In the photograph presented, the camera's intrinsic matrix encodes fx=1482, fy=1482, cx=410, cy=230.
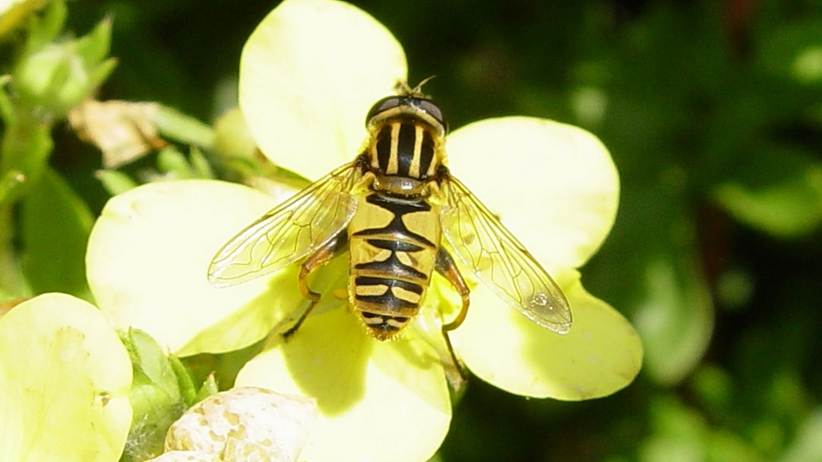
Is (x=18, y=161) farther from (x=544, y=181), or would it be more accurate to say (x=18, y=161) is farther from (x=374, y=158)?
(x=544, y=181)

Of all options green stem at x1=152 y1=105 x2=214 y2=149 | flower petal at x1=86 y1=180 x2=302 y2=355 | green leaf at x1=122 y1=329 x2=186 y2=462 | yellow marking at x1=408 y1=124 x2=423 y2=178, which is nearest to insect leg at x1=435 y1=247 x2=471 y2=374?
yellow marking at x1=408 y1=124 x2=423 y2=178

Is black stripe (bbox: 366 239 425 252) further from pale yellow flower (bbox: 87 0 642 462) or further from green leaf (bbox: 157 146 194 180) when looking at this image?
green leaf (bbox: 157 146 194 180)

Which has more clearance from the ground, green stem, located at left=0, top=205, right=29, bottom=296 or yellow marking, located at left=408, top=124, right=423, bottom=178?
yellow marking, located at left=408, top=124, right=423, bottom=178

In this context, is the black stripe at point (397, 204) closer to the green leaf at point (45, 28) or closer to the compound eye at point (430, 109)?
the compound eye at point (430, 109)

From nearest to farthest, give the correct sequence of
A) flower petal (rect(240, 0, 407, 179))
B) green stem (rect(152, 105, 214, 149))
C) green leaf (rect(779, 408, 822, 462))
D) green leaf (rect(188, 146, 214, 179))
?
1. flower petal (rect(240, 0, 407, 179))
2. green leaf (rect(188, 146, 214, 179))
3. green stem (rect(152, 105, 214, 149))
4. green leaf (rect(779, 408, 822, 462))

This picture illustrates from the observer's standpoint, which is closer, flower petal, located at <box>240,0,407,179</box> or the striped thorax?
the striped thorax

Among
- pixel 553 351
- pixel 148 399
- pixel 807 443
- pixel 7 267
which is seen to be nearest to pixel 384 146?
pixel 553 351
